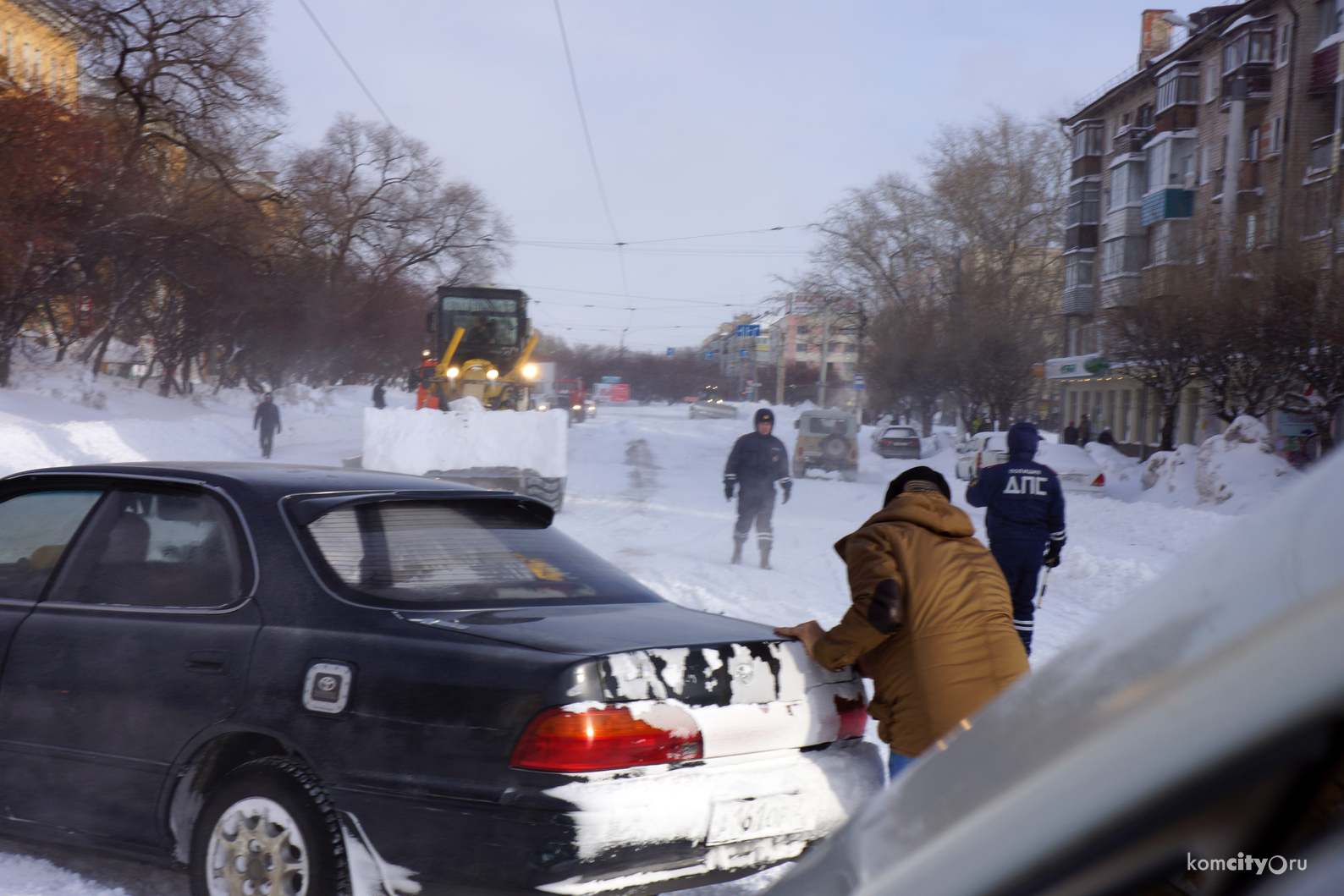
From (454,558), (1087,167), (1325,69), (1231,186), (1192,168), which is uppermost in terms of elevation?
(1087,167)

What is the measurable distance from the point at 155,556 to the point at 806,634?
6.99 feet

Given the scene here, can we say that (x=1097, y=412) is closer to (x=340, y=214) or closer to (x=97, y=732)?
(x=340, y=214)

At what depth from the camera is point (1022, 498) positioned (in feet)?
22.7

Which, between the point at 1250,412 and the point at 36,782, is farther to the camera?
the point at 1250,412

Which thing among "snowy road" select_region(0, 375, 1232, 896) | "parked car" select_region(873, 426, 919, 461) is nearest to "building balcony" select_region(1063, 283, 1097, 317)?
"snowy road" select_region(0, 375, 1232, 896)

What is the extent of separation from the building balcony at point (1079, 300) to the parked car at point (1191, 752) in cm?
5084

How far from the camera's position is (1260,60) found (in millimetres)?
37250

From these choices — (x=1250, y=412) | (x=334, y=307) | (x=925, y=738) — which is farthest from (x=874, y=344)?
(x=925, y=738)

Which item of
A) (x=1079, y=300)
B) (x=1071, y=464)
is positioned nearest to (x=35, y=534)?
(x=1071, y=464)

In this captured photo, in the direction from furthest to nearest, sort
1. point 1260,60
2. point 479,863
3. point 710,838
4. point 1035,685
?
point 1260,60, point 710,838, point 479,863, point 1035,685

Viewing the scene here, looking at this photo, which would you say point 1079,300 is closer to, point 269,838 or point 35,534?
point 35,534

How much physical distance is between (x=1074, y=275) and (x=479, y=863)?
166 feet

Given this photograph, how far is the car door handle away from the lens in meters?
3.40

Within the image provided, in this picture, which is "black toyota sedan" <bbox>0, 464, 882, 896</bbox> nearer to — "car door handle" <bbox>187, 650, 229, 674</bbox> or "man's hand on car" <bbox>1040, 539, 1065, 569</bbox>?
"car door handle" <bbox>187, 650, 229, 674</bbox>
